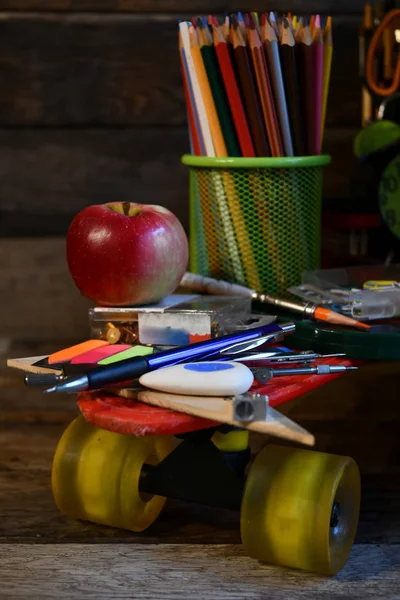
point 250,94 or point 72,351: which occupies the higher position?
point 250,94

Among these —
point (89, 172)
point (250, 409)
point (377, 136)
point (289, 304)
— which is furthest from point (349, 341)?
point (89, 172)

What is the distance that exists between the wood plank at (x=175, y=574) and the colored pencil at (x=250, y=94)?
1.47 ft

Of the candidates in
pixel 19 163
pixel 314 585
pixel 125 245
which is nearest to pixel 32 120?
pixel 19 163

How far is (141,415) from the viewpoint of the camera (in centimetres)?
77

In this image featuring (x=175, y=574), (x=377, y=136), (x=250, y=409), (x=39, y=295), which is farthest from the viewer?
(x=39, y=295)

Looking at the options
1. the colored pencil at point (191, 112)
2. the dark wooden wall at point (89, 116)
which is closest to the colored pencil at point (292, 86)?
the colored pencil at point (191, 112)

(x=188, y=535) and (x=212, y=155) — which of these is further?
(x=212, y=155)

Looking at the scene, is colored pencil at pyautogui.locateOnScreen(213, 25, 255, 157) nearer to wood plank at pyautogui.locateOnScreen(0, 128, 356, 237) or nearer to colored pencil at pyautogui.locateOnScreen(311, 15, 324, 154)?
colored pencil at pyautogui.locateOnScreen(311, 15, 324, 154)

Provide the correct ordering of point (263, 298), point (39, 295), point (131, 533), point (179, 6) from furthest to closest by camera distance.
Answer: point (39, 295)
point (179, 6)
point (263, 298)
point (131, 533)

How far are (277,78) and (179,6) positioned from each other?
0.39 meters

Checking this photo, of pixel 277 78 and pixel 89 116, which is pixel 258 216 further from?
pixel 89 116

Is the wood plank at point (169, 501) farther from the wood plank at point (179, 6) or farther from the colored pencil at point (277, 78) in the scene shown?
the wood plank at point (179, 6)

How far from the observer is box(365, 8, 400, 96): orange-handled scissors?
3.96 feet

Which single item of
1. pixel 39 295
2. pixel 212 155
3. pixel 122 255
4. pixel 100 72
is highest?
pixel 100 72
